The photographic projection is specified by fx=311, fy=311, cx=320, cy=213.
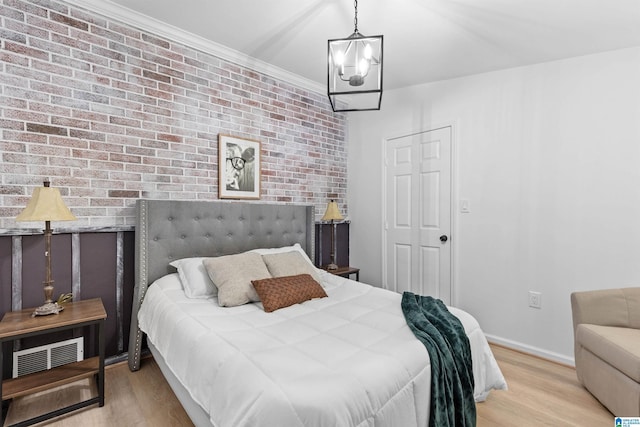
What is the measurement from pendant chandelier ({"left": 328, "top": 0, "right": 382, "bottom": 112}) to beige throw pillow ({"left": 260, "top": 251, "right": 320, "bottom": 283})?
4.54 ft

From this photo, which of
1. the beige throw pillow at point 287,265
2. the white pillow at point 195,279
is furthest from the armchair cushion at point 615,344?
the white pillow at point 195,279

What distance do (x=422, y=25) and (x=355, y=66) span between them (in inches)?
45.9

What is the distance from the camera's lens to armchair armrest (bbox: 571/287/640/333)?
2.15 m

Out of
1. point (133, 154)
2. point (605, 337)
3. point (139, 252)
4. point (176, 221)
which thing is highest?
point (133, 154)

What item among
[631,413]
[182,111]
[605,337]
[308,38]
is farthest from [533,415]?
[182,111]

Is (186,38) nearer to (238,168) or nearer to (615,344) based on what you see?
(238,168)

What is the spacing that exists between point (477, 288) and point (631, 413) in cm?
152

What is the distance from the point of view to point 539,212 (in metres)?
2.88

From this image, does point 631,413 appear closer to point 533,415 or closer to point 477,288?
point 533,415

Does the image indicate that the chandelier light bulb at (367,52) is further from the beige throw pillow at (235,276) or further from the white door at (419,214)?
the white door at (419,214)

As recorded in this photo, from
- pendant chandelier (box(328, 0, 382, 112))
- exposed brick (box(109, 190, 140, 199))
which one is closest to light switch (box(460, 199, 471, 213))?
pendant chandelier (box(328, 0, 382, 112))

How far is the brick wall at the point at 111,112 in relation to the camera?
2008mm

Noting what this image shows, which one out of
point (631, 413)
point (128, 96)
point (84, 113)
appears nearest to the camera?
point (631, 413)

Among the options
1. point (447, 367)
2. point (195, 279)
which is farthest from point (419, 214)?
point (195, 279)
